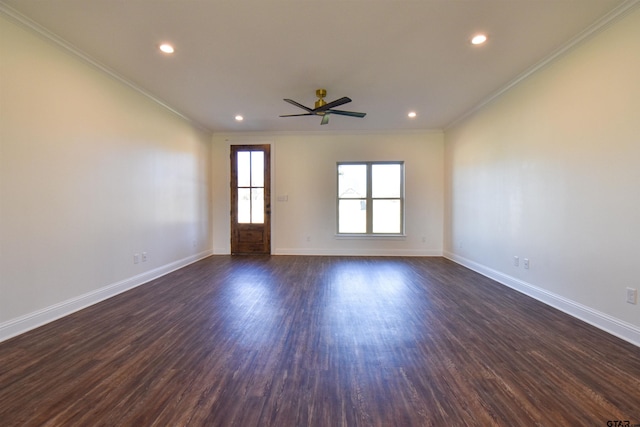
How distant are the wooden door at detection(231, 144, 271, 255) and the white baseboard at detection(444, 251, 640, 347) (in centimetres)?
442

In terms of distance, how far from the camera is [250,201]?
239 inches

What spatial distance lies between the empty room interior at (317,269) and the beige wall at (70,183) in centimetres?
2

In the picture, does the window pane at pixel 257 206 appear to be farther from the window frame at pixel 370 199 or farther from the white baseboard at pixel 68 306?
the white baseboard at pixel 68 306

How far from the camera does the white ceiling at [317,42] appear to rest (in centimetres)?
219

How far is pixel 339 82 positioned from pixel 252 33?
1.31 m

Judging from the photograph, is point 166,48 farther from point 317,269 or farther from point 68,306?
Answer: point 317,269

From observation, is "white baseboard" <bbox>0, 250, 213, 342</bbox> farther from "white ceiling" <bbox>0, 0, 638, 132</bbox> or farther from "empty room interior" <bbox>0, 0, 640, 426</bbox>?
"white ceiling" <bbox>0, 0, 638, 132</bbox>

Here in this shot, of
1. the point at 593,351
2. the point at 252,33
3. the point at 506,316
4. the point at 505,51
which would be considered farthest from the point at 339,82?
the point at 593,351

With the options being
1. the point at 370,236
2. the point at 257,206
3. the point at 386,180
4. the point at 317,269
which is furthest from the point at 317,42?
the point at 370,236

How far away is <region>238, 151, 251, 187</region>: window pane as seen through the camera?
6066 millimetres

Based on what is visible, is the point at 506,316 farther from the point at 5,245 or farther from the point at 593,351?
the point at 5,245

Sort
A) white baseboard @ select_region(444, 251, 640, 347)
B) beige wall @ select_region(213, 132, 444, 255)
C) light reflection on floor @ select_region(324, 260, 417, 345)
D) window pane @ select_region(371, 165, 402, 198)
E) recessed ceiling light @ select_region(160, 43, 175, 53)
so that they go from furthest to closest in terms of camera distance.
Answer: window pane @ select_region(371, 165, 402, 198)
beige wall @ select_region(213, 132, 444, 255)
recessed ceiling light @ select_region(160, 43, 175, 53)
light reflection on floor @ select_region(324, 260, 417, 345)
white baseboard @ select_region(444, 251, 640, 347)

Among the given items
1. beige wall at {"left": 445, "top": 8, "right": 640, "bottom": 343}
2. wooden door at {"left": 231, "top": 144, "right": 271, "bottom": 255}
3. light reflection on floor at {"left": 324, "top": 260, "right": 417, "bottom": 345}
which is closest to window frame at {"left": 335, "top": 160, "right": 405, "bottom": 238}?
light reflection on floor at {"left": 324, "top": 260, "right": 417, "bottom": 345}

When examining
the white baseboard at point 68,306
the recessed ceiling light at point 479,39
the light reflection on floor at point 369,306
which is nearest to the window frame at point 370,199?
the light reflection on floor at point 369,306
